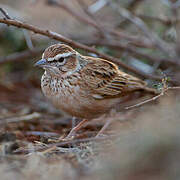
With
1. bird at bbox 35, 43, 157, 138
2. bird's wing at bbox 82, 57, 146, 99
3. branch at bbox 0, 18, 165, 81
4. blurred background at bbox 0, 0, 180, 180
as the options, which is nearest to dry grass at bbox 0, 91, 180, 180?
blurred background at bbox 0, 0, 180, 180

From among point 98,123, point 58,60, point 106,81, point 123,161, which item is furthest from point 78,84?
point 123,161

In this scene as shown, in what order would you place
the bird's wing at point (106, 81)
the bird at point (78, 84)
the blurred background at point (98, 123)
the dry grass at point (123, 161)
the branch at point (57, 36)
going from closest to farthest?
the dry grass at point (123, 161) < the blurred background at point (98, 123) < the branch at point (57, 36) < the bird at point (78, 84) < the bird's wing at point (106, 81)

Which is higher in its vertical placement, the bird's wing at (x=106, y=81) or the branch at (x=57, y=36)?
the branch at (x=57, y=36)

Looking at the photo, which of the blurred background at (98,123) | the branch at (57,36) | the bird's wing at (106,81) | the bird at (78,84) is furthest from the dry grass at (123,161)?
the branch at (57,36)

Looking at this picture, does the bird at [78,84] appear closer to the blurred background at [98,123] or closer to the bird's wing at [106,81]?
the bird's wing at [106,81]

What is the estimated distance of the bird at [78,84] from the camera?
4.84 m

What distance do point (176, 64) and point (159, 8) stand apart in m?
2.93

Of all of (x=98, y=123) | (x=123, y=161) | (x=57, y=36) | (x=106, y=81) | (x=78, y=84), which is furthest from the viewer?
(x=98, y=123)

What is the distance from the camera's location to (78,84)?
4.96 meters

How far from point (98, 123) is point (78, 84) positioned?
1371mm

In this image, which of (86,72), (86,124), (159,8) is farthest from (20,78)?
(159,8)

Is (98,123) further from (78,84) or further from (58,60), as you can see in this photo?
(58,60)

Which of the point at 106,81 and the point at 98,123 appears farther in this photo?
the point at 98,123

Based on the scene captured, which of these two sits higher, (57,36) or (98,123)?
(57,36)
